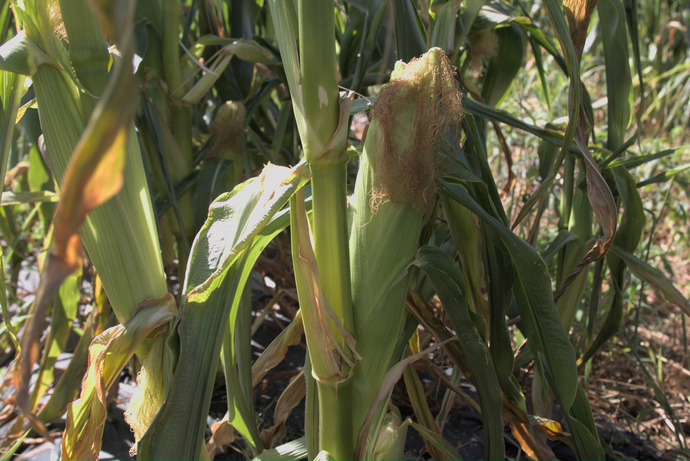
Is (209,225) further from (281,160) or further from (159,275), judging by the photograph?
(281,160)

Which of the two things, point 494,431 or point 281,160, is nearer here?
point 494,431

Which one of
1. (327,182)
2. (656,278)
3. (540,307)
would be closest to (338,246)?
(327,182)

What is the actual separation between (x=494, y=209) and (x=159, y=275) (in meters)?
0.32

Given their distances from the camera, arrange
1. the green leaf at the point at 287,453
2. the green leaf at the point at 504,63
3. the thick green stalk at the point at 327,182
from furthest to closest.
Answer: the green leaf at the point at 504,63, the green leaf at the point at 287,453, the thick green stalk at the point at 327,182

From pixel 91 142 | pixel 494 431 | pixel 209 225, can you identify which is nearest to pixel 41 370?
pixel 209 225

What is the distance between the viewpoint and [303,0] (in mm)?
365

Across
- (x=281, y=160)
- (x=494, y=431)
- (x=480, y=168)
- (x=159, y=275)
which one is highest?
(x=281, y=160)

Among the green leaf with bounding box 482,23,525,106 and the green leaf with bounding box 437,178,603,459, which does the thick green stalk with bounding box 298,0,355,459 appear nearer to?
the green leaf with bounding box 437,178,603,459

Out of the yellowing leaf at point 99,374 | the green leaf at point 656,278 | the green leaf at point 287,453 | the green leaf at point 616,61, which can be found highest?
the green leaf at point 616,61

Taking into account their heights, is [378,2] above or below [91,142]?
above

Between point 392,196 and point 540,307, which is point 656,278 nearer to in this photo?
point 540,307

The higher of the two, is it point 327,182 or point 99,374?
point 327,182

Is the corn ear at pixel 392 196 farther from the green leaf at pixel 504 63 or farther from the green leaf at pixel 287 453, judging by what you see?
the green leaf at pixel 504 63

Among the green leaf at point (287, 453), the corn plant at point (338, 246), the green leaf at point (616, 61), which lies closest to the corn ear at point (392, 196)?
the corn plant at point (338, 246)
